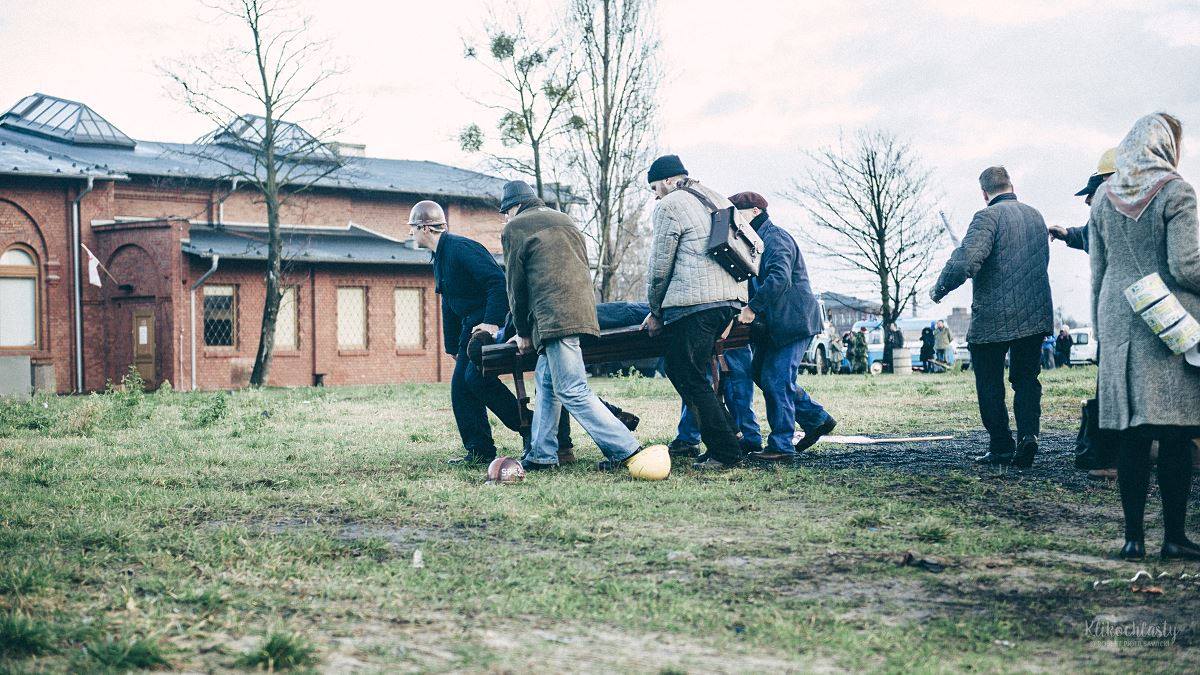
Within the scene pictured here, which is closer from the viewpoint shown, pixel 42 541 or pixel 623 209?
pixel 42 541

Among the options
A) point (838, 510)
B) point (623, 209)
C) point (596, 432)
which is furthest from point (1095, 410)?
point (623, 209)

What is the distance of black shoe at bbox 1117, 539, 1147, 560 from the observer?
173 inches

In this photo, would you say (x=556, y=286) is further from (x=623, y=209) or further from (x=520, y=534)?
(x=623, y=209)

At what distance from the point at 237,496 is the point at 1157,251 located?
4962mm

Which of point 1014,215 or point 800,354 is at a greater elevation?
point 1014,215

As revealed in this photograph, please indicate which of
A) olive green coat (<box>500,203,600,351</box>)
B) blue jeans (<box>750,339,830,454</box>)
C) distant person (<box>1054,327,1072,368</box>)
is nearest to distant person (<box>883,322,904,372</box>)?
distant person (<box>1054,327,1072,368</box>)

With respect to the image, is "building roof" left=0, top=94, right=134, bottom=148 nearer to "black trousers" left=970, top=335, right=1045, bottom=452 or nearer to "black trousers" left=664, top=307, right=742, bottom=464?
"black trousers" left=664, top=307, right=742, bottom=464

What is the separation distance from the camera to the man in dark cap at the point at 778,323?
7656mm

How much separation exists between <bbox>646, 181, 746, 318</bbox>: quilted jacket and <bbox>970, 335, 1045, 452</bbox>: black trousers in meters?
1.90

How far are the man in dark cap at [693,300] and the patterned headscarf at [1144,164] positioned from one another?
2863mm

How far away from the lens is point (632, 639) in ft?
10.9

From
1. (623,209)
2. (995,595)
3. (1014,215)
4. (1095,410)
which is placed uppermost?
(623,209)

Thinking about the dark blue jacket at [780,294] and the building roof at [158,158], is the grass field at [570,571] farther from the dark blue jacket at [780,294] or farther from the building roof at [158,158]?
the building roof at [158,158]

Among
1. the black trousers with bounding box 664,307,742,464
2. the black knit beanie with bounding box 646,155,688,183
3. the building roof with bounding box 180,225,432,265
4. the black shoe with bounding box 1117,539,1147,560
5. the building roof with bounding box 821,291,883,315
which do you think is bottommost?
the black shoe with bounding box 1117,539,1147,560
